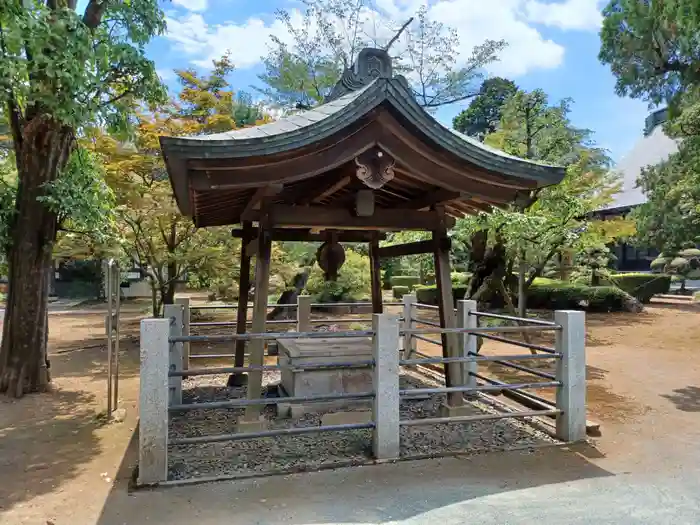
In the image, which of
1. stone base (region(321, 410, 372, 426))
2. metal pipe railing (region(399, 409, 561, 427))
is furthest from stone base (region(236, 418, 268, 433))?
metal pipe railing (region(399, 409, 561, 427))

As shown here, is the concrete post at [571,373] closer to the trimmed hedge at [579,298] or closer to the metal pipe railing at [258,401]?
the metal pipe railing at [258,401]

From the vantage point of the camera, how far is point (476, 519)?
332cm

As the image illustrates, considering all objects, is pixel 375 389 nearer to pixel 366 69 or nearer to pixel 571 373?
pixel 571 373

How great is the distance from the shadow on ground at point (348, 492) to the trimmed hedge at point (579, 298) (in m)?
13.6

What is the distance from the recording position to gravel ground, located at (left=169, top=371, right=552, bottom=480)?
426cm

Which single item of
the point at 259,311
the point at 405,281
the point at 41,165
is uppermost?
the point at 41,165

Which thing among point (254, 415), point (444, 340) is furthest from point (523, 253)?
point (254, 415)

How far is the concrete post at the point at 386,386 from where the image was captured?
4.35 m

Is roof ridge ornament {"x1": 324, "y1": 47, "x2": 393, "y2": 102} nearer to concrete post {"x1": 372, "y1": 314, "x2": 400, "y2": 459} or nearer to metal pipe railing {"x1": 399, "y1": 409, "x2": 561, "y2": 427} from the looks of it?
concrete post {"x1": 372, "y1": 314, "x2": 400, "y2": 459}

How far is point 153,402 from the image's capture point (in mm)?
3838

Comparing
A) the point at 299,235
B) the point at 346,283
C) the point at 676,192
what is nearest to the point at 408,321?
the point at 299,235

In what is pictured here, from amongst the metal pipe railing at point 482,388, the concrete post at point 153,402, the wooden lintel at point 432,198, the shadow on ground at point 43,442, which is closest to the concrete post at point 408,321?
the wooden lintel at point 432,198

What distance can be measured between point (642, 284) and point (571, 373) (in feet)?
59.3

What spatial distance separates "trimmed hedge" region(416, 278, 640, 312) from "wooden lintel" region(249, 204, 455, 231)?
40.5ft
